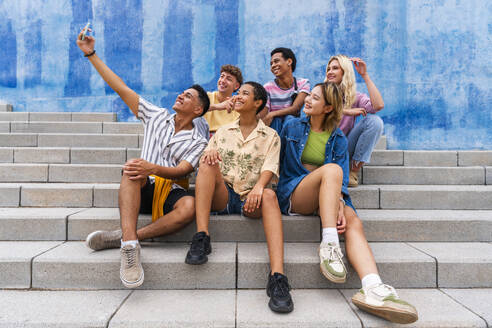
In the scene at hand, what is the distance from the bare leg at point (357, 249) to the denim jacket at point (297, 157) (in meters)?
0.22

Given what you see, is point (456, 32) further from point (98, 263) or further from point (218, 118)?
point (98, 263)

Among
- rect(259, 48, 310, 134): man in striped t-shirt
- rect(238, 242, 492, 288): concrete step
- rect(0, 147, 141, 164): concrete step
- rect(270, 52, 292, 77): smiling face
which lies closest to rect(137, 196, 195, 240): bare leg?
rect(238, 242, 492, 288): concrete step

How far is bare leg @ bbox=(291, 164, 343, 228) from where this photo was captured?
6.07 ft

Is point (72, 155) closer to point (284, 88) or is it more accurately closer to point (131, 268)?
point (131, 268)

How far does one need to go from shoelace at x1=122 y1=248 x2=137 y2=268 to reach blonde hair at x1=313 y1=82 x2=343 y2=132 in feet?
5.36

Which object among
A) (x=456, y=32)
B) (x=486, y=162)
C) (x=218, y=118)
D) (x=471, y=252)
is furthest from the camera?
(x=456, y=32)

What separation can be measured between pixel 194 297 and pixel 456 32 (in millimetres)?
5255

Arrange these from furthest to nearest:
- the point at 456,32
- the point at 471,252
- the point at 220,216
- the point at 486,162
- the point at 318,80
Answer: the point at 318,80
the point at 456,32
the point at 486,162
the point at 220,216
the point at 471,252

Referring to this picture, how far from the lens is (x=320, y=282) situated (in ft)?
6.13

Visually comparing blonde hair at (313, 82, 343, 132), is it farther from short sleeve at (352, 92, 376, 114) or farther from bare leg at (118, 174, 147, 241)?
bare leg at (118, 174, 147, 241)

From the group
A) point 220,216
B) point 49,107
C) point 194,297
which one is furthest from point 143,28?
point 194,297

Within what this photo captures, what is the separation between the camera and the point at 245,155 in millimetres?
2227

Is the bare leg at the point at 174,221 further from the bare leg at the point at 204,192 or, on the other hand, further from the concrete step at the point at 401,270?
the concrete step at the point at 401,270

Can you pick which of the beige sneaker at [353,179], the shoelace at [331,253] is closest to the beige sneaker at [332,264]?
the shoelace at [331,253]
